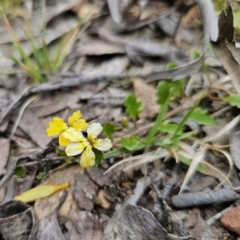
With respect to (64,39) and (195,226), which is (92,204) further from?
(64,39)

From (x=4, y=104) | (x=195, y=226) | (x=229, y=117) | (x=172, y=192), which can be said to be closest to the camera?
(x=195, y=226)

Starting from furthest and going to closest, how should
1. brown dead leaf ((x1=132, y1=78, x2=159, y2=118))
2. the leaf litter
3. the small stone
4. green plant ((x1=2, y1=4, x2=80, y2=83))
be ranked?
green plant ((x1=2, y1=4, x2=80, y2=83)) < brown dead leaf ((x1=132, y1=78, x2=159, y2=118)) < the leaf litter < the small stone

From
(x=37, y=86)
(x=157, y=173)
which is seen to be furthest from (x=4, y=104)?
(x=157, y=173)

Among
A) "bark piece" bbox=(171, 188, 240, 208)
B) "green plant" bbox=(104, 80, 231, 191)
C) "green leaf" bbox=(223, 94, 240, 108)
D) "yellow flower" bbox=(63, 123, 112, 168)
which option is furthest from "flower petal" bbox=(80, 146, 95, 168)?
"green leaf" bbox=(223, 94, 240, 108)

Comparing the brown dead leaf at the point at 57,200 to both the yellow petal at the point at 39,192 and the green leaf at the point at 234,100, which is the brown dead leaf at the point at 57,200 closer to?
the yellow petal at the point at 39,192

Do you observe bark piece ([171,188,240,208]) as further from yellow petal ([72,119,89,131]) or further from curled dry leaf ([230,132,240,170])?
yellow petal ([72,119,89,131])

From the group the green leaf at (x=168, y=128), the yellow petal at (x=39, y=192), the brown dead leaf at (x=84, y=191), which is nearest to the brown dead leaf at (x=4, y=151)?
the yellow petal at (x=39, y=192)
